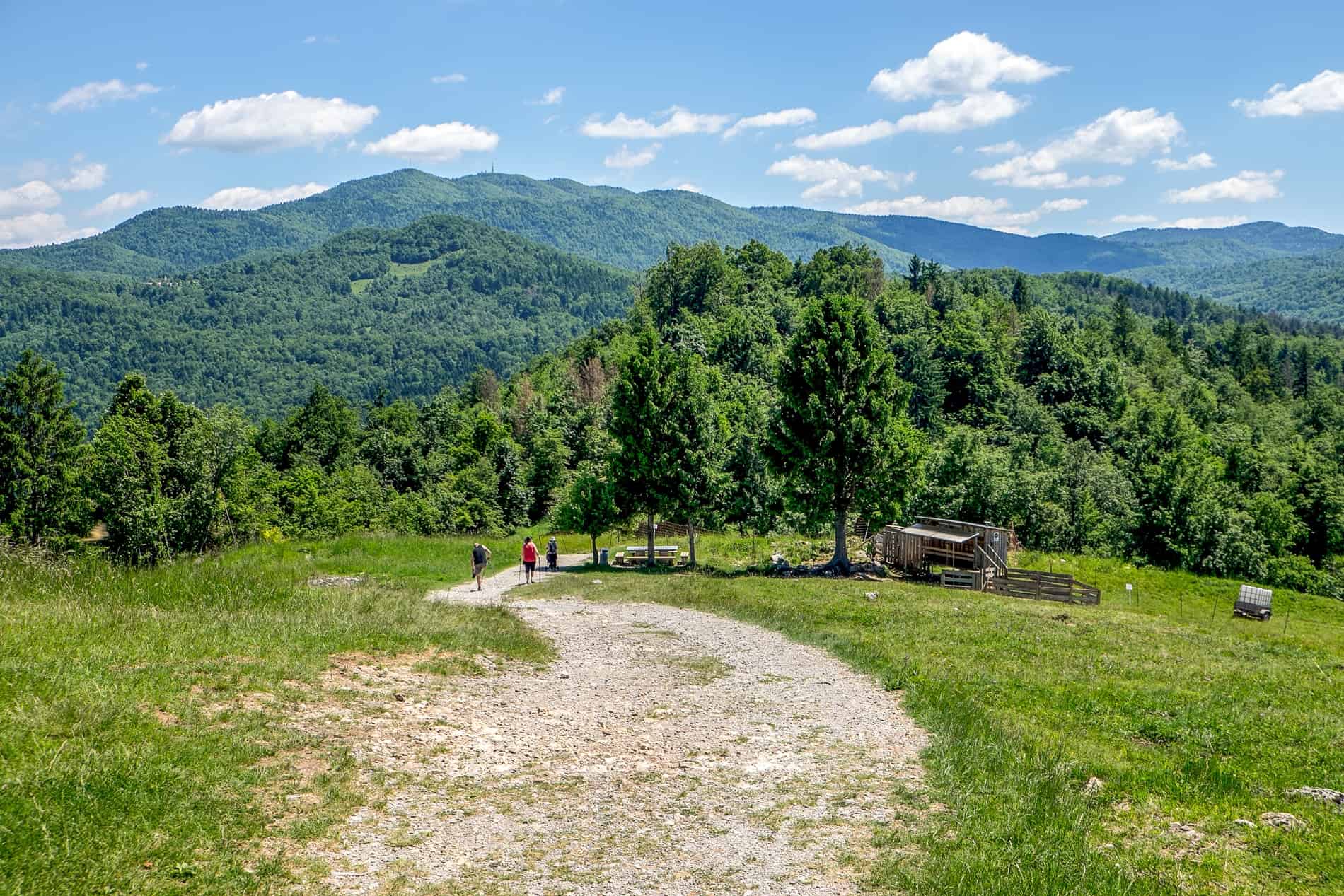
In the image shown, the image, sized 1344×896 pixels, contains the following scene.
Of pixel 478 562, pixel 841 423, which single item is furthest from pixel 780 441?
pixel 478 562

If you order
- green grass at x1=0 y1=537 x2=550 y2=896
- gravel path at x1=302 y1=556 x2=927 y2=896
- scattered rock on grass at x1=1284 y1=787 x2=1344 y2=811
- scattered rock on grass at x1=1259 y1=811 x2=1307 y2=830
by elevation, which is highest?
green grass at x1=0 y1=537 x2=550 y2=896

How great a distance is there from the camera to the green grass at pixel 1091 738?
1099 centimetres

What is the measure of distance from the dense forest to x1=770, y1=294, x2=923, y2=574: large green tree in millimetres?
121

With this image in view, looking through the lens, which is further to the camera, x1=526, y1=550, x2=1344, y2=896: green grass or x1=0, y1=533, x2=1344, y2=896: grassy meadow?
x1=526, y1=550, x2=1344, y2=896: green grass

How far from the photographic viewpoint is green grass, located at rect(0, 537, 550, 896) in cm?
906

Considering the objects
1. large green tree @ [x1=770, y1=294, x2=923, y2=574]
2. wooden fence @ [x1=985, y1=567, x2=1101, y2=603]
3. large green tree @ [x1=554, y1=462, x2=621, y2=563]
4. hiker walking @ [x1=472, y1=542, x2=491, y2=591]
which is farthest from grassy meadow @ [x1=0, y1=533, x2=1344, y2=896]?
large green tree @ [x1=554, y1=462, x2=621, y2=563]

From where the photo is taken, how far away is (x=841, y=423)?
41406 mm

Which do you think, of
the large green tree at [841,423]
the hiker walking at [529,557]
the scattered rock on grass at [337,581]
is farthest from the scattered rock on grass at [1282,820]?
the large green tree at [841,423]

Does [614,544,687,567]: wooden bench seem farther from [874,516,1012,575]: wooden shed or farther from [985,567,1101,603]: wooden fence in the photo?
[985,567,1101,603]: wooden fence

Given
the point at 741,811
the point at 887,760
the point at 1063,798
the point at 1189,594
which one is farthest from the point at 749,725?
the point at 1189,594

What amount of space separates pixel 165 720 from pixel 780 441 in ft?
109

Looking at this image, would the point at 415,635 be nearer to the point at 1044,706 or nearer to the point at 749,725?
the point at 749,725

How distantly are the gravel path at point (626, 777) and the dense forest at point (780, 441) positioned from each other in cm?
2191

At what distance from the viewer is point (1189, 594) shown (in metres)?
51.1
